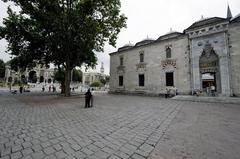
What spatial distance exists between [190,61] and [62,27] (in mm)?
17683

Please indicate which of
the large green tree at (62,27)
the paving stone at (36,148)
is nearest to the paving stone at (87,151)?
the paving stone at (36,148)

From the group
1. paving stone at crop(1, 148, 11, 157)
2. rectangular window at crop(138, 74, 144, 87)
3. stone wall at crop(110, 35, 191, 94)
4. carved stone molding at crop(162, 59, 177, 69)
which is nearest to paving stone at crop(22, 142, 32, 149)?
paving stone at crop(1, 148, 11, 157)

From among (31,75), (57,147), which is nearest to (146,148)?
(57,147)

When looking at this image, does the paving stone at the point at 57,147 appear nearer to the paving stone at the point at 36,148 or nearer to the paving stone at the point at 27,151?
the paving stone at the point at 36,148

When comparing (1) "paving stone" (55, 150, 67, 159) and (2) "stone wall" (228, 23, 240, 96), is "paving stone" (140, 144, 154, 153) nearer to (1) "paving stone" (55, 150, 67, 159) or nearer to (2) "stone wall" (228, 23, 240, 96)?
(1) "paving stone" (55, 150, 67, 159)

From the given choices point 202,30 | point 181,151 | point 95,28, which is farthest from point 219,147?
point 202,30

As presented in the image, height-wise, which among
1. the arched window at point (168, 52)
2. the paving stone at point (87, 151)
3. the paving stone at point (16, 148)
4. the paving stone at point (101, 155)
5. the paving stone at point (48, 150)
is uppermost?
the arched window at point (168, 52)

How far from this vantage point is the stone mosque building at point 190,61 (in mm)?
15930

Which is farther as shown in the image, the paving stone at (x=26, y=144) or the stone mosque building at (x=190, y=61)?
the stone mosque building at (x=190, y=61)

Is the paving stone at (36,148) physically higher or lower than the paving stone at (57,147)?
higher

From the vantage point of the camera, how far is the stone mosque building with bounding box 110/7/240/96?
15.9m

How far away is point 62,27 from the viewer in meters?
15.4

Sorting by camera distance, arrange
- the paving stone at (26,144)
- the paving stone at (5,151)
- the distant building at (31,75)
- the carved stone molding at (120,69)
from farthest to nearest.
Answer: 1. the distant building at (31,75)
2. the carved stone molding at (120,69)
3. the paving stone at (26,144)
4. the paving stone at (5,151)

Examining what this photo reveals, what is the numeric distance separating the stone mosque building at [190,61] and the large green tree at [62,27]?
8.17m
